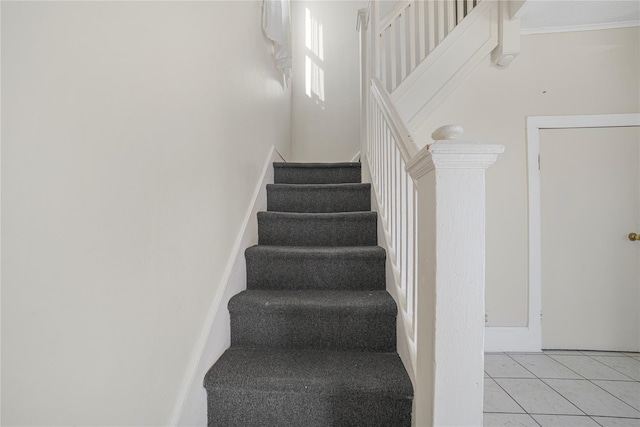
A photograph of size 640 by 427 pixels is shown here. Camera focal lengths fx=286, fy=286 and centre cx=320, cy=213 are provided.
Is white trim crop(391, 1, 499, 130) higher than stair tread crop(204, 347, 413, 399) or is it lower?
higher

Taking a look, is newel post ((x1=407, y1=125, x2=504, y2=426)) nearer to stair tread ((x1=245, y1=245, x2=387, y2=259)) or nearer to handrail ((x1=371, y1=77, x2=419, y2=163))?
handrail ((x1=371, y1=77, x2=419, y2=163))

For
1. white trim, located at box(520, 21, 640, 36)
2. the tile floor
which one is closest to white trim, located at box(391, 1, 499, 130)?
white trim, located at box(520, 21, 640, 36)

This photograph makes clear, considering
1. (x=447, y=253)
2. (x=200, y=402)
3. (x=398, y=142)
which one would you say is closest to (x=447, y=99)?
(x=398, y=142)

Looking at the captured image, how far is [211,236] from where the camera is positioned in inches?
44.6

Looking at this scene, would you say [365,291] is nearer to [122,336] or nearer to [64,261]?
[122,336]

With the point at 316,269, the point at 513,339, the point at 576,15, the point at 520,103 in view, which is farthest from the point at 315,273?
the point at 576,15

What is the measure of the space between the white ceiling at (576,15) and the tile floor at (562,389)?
2.34m

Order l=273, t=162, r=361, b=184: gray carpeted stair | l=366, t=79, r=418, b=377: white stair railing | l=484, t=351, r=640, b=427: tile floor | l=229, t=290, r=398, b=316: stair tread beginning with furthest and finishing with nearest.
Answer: l=273, t=162, r=361, b=184: gray carpeted stair → l=484, t=351, r=640, b=427: tile floor → l=229, t=290, r=398, b=316: stair tread → l=366, t=79, r=418, b=377: white stair railing

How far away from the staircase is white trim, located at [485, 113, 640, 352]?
135 centimetres

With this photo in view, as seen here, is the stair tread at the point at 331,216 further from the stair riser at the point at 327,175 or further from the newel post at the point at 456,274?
the newel post at the point at 456,274

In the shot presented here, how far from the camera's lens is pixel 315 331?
1210mm

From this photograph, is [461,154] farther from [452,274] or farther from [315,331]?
[315,331]

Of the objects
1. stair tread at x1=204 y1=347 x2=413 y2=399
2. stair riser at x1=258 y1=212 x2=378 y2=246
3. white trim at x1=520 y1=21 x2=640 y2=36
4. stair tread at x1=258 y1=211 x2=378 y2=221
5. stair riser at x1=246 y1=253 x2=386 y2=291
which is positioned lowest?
stair tread at x1=204 y1=347 x2=413 y2=399

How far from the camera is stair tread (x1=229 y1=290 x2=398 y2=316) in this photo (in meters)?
1.19
